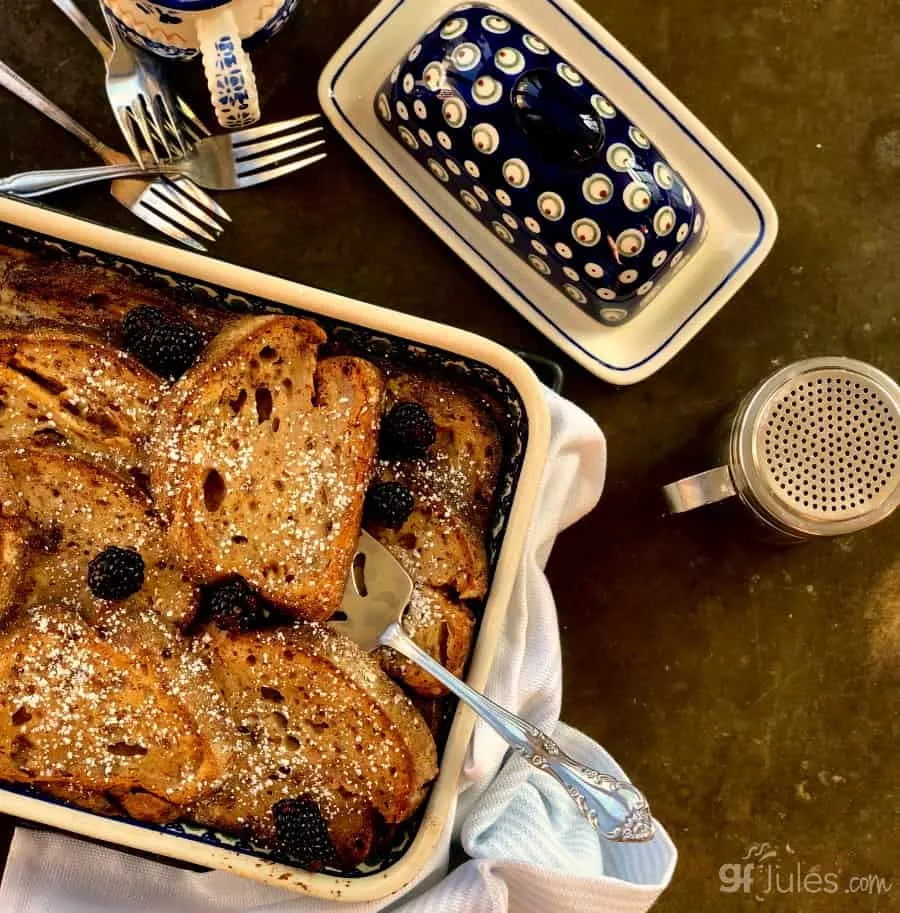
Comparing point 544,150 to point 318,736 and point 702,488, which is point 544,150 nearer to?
point 702,488

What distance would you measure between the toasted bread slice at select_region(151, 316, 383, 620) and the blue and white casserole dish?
314 millimetres

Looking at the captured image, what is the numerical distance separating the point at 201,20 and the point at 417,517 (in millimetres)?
597

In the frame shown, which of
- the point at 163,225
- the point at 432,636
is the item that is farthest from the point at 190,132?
the point at 432,636

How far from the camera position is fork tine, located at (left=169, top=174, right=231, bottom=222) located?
4.58 feet

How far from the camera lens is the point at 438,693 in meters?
1.21

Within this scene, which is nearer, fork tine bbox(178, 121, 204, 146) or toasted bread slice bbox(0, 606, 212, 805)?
toasted bread slice bbox(0, 606, 212, 805)

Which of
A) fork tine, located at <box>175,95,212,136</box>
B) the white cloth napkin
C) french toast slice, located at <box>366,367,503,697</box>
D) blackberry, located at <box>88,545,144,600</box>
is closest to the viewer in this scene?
blackberry, located at <box>88,545,144,600</box>

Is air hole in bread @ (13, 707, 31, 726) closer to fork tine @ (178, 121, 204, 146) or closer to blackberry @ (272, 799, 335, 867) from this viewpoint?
blackberry @ (272, 799, 335, 867)

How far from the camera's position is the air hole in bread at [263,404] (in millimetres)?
1174

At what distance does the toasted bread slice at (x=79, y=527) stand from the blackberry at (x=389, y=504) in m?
0.22

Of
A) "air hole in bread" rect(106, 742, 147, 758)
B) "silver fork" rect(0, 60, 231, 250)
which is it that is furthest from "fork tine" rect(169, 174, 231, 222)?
"air hole in bread" rect(106, 742, 147, 758)

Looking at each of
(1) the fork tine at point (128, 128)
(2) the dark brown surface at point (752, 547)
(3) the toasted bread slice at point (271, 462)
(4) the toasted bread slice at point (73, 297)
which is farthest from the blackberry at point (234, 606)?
(1) the fork tine at point (128, 128)

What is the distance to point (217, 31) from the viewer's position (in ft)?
3.77

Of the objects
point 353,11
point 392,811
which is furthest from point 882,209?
point 392,811
